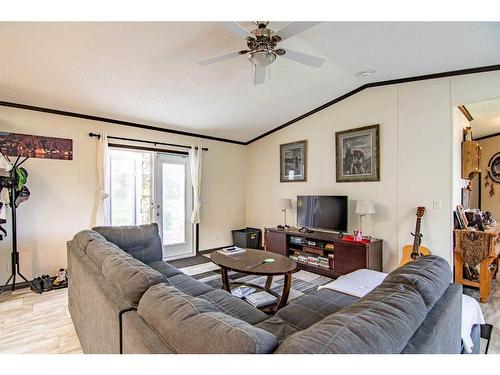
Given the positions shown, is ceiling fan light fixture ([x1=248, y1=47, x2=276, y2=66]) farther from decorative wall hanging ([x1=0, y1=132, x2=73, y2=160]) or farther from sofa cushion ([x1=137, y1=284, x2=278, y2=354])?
decorative wall hanging ([x1=0, y1=132, x2=73, y2=160])

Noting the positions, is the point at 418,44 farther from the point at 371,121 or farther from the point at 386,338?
the point at 386,338

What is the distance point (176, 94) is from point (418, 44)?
288 cm

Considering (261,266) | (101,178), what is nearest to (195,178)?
(101,178)

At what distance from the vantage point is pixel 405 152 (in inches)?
143

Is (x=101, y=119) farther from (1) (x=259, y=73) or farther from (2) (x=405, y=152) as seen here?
(2) (x=405, y=152)

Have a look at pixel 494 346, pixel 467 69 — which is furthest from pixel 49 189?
pixel 467 69

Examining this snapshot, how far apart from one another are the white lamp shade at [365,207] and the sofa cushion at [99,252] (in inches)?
124

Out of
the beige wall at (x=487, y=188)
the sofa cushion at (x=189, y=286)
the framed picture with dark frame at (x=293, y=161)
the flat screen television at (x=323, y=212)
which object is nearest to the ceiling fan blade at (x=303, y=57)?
the sofa cushion at (x=189, y=286)

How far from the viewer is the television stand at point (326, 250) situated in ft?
11.9

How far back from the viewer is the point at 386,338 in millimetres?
885

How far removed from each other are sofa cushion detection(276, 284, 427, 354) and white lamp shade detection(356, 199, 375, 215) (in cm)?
272

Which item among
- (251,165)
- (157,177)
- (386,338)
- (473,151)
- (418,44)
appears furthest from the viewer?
(251,165)

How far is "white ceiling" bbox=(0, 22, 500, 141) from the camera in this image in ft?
7.83

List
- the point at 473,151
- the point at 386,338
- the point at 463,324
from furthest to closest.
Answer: the point at 473,151, the point at 463,324, the point at 386,338
